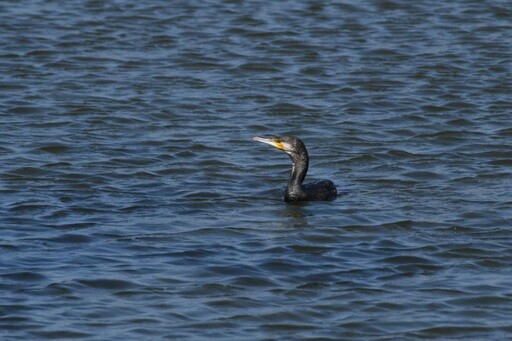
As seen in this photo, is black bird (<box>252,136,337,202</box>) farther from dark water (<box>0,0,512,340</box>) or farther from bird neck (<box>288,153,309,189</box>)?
dark water (<box>0,0,512,340</box>)

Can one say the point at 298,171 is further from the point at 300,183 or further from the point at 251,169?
the point at 251,169

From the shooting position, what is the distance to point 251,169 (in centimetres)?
1542

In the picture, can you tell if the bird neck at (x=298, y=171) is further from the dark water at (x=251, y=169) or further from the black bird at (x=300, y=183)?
the dark water at (x=251, y=169)

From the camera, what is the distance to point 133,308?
10.6m

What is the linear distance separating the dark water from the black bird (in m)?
0.16

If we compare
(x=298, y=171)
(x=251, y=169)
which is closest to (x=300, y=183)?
(x=298, y=171)

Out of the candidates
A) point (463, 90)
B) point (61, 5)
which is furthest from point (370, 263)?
point (61, 5)

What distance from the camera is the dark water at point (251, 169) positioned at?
35.1 ft

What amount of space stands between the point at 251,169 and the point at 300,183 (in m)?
1.38

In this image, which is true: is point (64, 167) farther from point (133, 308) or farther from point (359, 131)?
point (133, 308)

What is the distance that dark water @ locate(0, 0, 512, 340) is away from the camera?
35.1ft

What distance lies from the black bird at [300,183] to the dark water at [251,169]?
0.53 ft

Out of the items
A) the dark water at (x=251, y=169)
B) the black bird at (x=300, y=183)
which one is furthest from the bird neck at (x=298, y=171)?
the dark water at (x=251, y=169)

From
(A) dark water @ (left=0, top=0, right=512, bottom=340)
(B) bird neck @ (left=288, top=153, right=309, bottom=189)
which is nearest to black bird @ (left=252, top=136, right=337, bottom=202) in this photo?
(B) bird neck @ (left=288, top=153, right=309, bottom=189)
